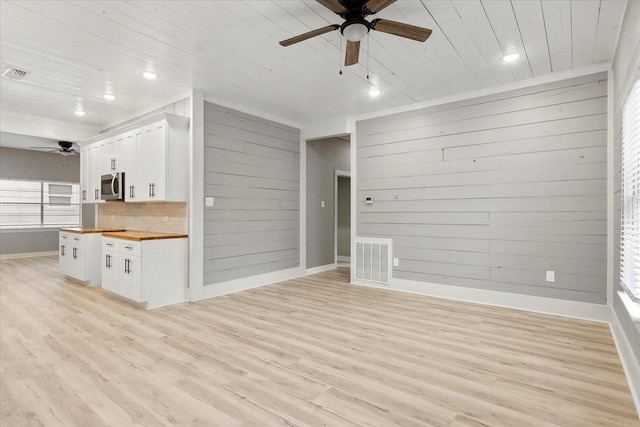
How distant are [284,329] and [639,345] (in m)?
2.65

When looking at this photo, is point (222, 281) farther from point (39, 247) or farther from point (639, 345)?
point (39, 247)

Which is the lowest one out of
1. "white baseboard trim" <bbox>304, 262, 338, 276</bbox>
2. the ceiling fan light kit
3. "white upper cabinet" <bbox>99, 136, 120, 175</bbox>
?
"white baseboard trim" <bbox>304, 262, 338, 276</bbox>

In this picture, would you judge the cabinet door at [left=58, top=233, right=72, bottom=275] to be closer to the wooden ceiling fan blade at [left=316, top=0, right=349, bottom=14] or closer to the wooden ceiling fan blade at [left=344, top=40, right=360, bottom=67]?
the wooden ceiling fan blade at [left=344, top=40, right=360, bottom=67]

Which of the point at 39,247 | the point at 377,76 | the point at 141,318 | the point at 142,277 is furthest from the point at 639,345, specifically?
the point at 39,247

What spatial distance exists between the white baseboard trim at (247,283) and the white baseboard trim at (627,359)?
4.22 metres

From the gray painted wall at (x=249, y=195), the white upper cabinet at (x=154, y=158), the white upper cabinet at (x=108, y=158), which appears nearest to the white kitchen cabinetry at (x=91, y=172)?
the white upper cabinet at (x=108, y=158)

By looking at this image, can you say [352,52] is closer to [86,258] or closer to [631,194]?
[631,194]

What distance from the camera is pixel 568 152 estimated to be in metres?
3.70

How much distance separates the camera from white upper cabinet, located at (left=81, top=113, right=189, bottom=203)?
4.28m

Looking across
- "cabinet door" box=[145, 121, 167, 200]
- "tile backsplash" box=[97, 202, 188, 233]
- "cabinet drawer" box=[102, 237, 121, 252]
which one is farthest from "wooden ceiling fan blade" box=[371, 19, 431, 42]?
"cabinet drawer" box=[102, 237, 121, 252]

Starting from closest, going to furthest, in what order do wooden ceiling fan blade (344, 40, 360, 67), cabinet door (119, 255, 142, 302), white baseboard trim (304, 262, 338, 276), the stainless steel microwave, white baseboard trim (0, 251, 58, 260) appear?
wooden ceiling fan blade (344, 40, 360, 67)
cabinet door (119, 255, 142, 302)
the stainless steel microwave
white baseboard trim (304, 262, 338, 276)
white baseboard trim (0, 251, 58, 260)

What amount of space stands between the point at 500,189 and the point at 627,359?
86.5 inches

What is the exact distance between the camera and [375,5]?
219 cm

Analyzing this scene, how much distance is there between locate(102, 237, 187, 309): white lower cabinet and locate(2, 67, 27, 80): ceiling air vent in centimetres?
214
